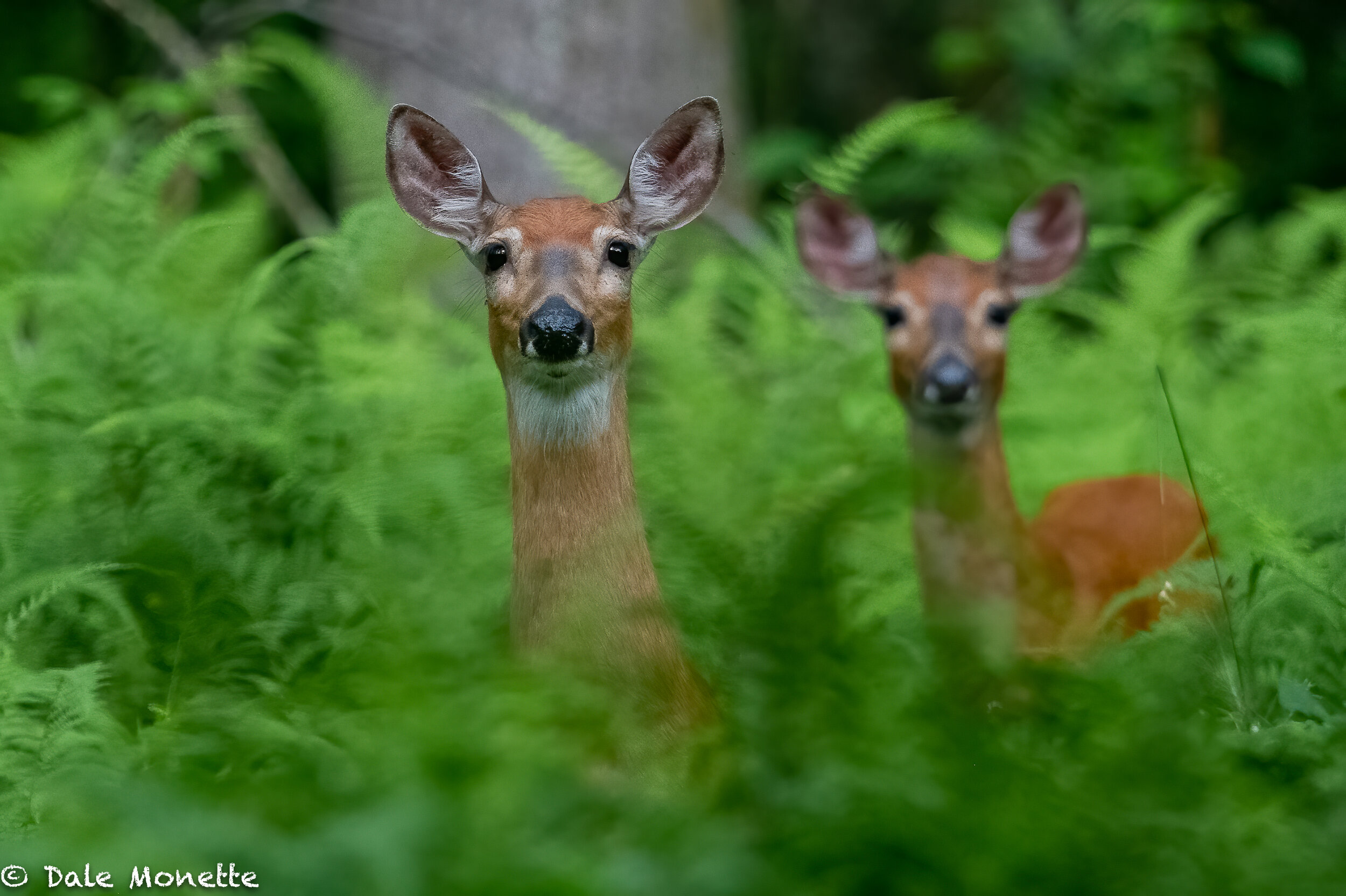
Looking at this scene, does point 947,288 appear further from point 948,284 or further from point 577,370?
point 577,370

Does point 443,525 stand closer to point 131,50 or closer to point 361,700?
point 361,700

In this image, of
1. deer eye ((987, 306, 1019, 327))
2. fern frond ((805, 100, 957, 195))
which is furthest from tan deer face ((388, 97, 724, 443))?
fern frond ((805, 100, 957, 195))

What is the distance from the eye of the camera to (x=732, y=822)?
5.34 feet

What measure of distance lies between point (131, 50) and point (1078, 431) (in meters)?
5.21

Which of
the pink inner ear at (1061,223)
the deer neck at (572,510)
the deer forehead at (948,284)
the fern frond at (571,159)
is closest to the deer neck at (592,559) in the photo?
the deer neck at (572,510)

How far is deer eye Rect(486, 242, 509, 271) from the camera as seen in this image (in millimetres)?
3047

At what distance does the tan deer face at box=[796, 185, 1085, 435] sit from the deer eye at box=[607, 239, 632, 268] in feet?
2.56

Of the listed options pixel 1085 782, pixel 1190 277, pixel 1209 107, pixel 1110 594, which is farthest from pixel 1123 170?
pixel 1085 782

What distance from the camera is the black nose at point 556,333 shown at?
2770mm

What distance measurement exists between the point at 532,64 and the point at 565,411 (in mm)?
3189

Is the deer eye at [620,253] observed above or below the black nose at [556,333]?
above

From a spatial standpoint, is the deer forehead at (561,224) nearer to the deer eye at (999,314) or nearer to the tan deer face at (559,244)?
the tan deer face at (559,244)

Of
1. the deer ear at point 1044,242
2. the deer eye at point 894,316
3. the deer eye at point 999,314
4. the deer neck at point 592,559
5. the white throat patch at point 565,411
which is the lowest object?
the deer neck at point 592,559

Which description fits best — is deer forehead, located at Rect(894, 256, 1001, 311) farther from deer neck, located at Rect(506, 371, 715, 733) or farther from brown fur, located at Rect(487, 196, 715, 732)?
deer neck, located at Rect(506, 371, 715, 733)
